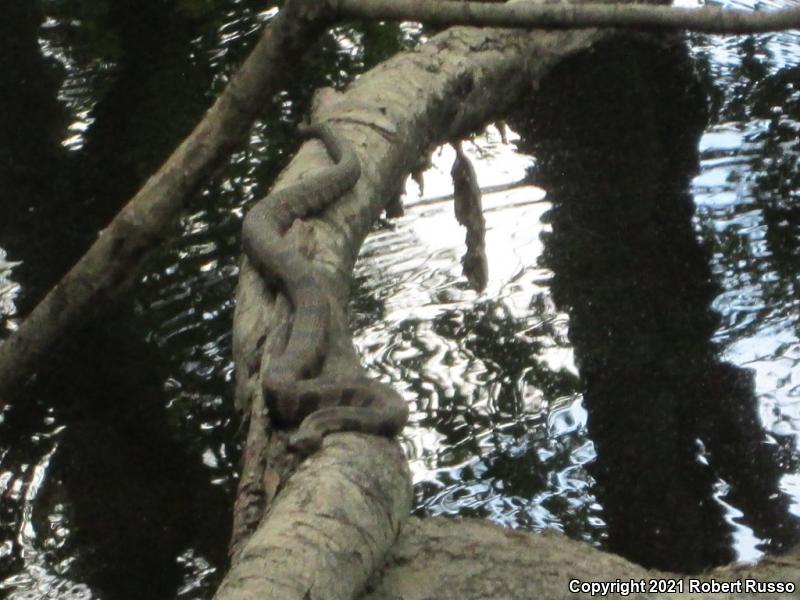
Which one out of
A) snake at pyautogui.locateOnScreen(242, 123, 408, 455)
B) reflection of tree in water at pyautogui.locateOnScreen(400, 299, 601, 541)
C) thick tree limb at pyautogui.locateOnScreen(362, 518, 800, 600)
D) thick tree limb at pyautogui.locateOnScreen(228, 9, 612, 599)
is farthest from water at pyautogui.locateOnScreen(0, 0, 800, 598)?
thick tree limb at pyautogui.locateOnScreen(362, 518, 800, 600)

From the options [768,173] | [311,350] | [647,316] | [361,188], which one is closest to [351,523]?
[311,350]

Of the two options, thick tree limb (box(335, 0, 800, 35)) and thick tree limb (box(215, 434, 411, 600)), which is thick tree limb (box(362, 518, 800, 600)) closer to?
thick tree limb (box(215, 434, 411, 600))

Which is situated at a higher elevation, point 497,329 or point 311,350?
point 311,350

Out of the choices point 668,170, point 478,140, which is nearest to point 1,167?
point 478,140

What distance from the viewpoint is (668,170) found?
6758mm

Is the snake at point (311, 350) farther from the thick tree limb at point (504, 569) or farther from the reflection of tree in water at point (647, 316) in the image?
the reflection of tree in water at point (647, 316)

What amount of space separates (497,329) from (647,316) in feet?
2.36

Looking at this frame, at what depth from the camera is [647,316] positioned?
5605 mm

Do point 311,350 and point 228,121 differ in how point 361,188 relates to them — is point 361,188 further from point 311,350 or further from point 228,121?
point 311,350

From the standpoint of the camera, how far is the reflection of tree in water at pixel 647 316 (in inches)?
177

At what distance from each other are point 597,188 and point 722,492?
2.40m

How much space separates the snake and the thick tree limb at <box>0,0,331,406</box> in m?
0.38

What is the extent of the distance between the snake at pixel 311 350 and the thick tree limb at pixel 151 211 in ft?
1.25

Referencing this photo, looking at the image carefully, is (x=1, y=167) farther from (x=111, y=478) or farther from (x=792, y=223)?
(x=792, y=223)
